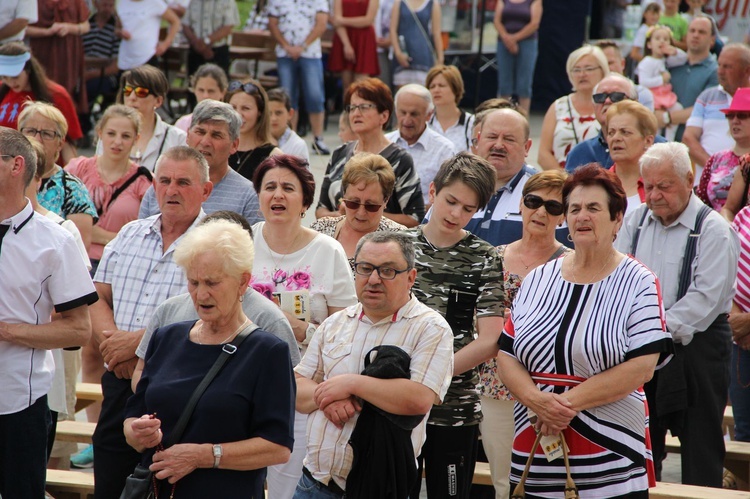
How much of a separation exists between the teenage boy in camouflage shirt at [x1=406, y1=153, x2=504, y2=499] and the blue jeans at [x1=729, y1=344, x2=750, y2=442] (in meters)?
1.94

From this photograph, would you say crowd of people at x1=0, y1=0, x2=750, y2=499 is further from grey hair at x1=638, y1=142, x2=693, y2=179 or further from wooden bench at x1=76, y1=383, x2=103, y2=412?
wooden bench at x1=76, y1=383, x2=103, y2=412

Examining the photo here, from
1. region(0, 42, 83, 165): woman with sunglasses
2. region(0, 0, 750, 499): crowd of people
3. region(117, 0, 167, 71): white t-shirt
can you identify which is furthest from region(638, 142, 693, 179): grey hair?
region(117, 0, 167, 71): white t-shirt

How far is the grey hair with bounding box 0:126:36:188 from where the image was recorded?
4.37m

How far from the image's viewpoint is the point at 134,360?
4727mm

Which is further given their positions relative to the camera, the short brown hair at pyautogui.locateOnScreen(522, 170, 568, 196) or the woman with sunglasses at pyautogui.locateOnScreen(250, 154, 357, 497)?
the short brown hair at pyautogui.locateOnScreen(522, 170, 568, 196)

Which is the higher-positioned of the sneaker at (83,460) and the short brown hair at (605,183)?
the short brown hair at (605,183)

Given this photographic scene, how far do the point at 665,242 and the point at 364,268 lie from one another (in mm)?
2024

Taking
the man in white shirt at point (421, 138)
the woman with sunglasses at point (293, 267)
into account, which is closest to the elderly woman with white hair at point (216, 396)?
the woman with sunglasses at point (293, 267)

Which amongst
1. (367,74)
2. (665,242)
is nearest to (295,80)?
(367,74)

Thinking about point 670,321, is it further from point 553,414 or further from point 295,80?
point 295,80

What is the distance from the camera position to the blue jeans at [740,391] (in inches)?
236

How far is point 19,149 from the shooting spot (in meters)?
4.41

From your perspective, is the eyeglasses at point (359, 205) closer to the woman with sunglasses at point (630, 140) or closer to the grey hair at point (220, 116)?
the grey hair at point (220, 116)

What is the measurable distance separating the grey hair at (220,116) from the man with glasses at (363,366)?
2111 mm
